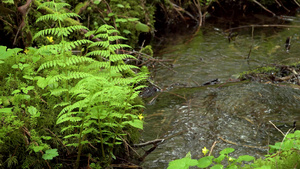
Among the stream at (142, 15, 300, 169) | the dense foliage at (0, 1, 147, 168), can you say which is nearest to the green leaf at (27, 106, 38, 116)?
the dense foliage at (0, 1, 147, 168)

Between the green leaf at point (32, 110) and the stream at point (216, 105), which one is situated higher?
the green leaf at point (32, 110)

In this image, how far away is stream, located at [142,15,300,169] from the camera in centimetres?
345

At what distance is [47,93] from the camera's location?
286cm

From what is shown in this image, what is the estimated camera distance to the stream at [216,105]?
3.45 m

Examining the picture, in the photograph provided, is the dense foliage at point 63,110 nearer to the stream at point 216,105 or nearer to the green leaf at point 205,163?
the green leaf at point 205,163

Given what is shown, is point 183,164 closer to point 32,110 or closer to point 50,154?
point 50,154

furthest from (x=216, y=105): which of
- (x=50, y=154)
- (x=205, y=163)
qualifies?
(x=50, y=154)

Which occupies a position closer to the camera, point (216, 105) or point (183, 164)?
point (183, 164)

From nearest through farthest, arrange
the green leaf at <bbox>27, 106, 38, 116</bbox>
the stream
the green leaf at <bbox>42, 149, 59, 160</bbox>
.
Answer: the green leaf at <bbox>42, 149, 59, 160</bbox> < the green leaf at <bbox>27, 106, 38, 116</bbox> < the stream

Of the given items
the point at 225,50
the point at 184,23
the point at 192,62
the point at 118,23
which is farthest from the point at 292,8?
the point at 118,23

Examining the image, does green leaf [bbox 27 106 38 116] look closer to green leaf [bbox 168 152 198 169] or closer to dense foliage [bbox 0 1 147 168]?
dense foliage [bbox 0 1 147 168]

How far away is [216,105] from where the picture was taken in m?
4.30

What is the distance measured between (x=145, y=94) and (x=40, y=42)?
76.6 inches

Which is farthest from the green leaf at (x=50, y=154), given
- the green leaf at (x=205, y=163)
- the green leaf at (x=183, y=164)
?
the green leaf at (x=205, y=163)
